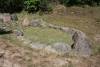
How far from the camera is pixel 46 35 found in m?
8.95

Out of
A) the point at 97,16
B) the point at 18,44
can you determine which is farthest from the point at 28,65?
the point at 97,16

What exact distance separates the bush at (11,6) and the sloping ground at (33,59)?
4358 millimetres

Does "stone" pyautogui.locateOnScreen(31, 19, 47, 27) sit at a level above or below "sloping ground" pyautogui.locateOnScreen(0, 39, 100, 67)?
above

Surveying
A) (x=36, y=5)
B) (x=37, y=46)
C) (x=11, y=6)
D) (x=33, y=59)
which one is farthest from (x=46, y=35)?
(x=11, y=6)

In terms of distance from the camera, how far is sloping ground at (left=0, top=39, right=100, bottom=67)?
7.33 m

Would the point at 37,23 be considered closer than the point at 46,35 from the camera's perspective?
No

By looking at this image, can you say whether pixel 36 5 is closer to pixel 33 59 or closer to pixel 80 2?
pixel 80 2

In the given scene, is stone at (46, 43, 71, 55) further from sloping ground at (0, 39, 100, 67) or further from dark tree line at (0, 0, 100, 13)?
dark tree line at (0, 0, 100, 13)

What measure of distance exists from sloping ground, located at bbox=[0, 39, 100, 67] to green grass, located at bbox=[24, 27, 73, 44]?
2.20ft

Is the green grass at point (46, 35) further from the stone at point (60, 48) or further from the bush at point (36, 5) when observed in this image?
the bush at point (36, 5)

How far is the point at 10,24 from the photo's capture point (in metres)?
10.2

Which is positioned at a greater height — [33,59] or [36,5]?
[36,5]

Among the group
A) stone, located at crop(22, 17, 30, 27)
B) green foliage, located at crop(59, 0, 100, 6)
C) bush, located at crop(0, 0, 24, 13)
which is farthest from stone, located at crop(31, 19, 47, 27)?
green foliage, located at crop(59, 0, 100, 6)

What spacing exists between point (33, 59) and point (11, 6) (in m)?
5.26
